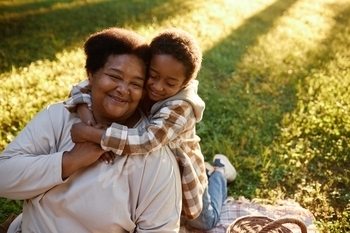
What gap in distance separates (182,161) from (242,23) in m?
6.35

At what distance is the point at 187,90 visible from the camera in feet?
9.40

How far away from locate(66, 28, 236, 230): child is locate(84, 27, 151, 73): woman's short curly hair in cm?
16

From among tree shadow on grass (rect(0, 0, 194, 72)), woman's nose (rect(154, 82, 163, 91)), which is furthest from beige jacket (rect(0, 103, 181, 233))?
tree shadow on grass (rect(0, 0, 194, 72))

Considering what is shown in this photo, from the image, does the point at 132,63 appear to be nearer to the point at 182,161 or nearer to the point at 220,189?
the point at 182,161

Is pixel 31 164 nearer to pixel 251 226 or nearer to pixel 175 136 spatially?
pixel 175 136

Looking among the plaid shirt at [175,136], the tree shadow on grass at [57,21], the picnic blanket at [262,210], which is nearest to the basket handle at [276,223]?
the plaid shirt at [175,136]

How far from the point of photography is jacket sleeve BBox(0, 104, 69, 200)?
234 centimetres

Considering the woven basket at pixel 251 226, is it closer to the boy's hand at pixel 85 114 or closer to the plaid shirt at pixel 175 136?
the plaid shirt at pixel 175 136

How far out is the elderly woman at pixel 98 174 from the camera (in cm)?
233

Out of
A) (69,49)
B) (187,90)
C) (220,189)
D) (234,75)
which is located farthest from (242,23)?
(187,90)

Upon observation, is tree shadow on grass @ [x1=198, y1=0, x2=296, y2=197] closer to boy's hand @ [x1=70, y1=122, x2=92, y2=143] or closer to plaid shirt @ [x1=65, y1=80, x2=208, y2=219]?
plaid shirt @ [x1=65, y1=80, x2=208, y2=219]

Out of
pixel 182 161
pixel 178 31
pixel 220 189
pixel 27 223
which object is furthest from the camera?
pixel 220 189

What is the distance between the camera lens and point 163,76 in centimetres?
273

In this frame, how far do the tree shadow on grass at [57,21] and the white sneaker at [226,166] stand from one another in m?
3.22
